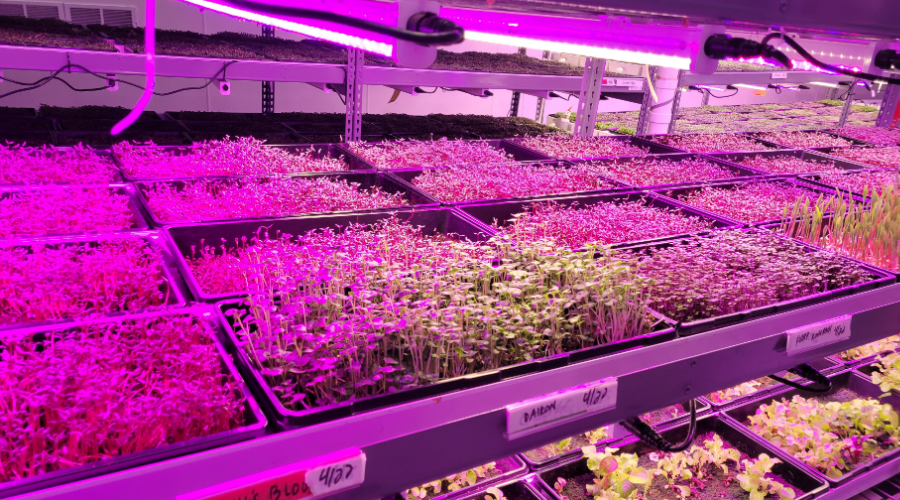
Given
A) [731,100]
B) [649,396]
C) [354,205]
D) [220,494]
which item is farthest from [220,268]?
[731,100]

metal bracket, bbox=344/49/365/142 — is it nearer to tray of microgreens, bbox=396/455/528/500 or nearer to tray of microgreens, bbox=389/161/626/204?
tray of microgreens, bbox=389/161/626/204

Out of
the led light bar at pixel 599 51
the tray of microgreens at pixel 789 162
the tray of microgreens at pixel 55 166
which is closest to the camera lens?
the led light bar at pixel 599 51

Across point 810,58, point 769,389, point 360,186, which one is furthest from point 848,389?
point 360,186

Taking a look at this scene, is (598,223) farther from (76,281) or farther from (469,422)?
(76,281)

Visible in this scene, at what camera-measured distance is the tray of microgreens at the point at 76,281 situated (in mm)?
1321

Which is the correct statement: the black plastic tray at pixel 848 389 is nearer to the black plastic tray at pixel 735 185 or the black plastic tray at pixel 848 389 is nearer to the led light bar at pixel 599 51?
the black plastic tray at pixel 735 185

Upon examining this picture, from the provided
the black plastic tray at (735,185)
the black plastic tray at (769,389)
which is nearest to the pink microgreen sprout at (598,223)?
the black plastic tray at (735,185)

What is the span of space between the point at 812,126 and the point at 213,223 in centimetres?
591

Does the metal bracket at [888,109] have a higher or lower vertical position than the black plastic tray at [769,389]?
higher

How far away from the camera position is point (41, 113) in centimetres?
371

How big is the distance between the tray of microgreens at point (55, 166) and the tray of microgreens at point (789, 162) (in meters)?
3.41

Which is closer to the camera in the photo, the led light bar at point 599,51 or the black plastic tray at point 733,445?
the led light bar at point 599,51

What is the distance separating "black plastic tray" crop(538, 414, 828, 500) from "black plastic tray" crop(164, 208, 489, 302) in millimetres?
913

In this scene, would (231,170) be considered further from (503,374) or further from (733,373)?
(733,373)
